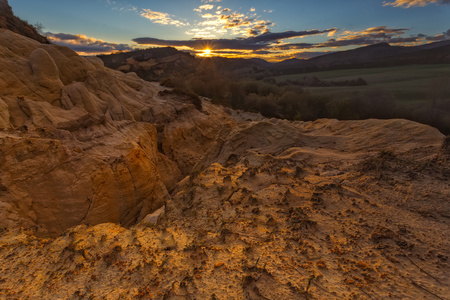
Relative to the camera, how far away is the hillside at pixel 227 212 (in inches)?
86.1

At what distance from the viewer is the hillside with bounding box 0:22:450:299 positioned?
2188 mm

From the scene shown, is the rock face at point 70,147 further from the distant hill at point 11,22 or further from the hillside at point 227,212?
the distant hill at point 11,22

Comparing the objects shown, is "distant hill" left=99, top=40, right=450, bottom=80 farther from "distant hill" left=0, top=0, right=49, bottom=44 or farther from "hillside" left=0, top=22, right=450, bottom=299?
"hillside" left=0, top=22, right=450, bottom=299

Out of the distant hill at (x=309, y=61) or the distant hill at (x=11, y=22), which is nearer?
the distant hill at (x=11, y=22)

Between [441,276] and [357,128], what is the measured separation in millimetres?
4711

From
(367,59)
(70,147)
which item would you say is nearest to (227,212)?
(70,147)

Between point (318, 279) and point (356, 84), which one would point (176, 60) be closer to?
point (356, 84)

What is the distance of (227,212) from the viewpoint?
3.47m

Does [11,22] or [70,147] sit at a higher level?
[11,22]

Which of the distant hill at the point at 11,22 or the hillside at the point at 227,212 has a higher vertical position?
the distant hill at the point at 11,22

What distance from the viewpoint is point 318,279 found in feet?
7.06

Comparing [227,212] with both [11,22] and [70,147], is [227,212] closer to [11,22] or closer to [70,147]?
[70,147]

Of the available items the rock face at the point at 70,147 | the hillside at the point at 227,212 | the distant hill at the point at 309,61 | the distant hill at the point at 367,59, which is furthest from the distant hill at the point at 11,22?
the distant hill at the point at 367,59

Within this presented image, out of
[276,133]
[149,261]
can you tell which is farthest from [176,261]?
[276,133]
